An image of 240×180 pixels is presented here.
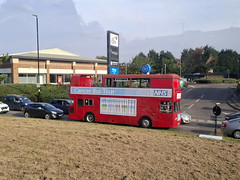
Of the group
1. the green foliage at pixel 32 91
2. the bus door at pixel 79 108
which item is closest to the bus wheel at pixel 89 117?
the bus door at pixel 79 108

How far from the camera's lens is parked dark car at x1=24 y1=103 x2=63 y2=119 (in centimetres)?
2125

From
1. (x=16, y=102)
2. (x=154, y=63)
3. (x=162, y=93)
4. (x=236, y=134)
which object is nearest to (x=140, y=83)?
(x=162, y=93)

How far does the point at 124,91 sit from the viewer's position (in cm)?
1792

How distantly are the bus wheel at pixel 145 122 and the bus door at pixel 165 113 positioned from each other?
96 cm

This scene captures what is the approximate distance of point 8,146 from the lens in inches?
394

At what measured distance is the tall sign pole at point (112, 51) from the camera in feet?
90.5

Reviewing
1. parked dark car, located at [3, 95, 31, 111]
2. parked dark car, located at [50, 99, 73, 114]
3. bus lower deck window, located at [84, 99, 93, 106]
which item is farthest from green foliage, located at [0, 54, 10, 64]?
bus lower deck window, located at [84, 99, 93, 106]

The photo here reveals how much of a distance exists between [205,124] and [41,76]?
36.2 meters

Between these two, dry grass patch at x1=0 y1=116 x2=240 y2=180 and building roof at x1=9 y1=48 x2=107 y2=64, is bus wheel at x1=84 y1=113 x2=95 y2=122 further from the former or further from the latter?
building roof at x1=9 y1=48 x2=107 y2=64

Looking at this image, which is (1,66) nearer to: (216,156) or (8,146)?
(8,146)

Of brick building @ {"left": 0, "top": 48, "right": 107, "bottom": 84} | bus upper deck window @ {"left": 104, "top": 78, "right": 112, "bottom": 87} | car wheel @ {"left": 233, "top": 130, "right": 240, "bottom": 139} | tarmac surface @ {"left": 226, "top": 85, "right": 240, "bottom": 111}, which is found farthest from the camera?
brick building @ {"left": 0, "top": 48, "right": 107, "bottom": 84}

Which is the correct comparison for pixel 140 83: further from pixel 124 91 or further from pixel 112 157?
pixel 112 157

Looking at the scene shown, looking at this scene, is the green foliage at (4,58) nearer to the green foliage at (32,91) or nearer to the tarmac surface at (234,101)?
the green foliage at (32,91)

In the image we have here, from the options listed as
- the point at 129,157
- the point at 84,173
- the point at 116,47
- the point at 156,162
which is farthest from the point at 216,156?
the point at 116,47
